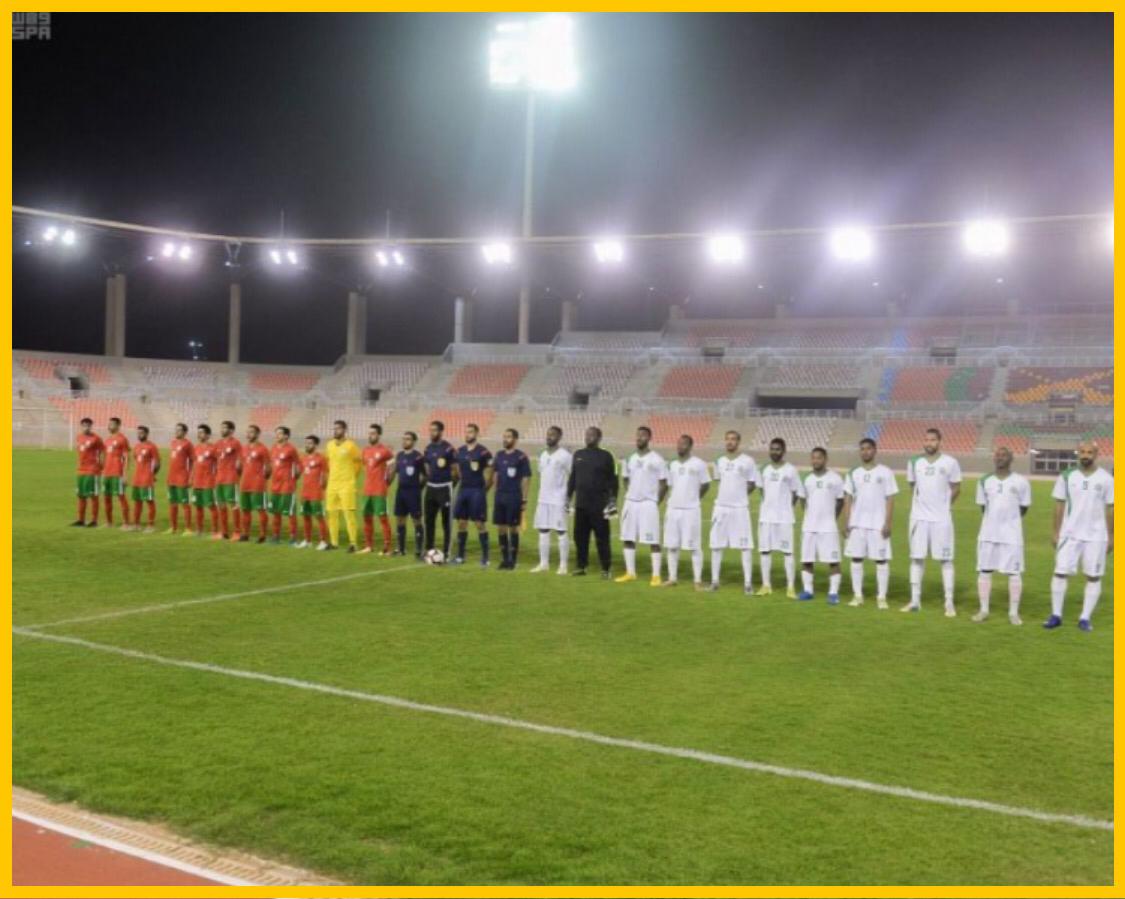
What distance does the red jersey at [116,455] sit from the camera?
16219mm

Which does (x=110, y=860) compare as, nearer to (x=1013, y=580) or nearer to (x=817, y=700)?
(x=817, y=700)

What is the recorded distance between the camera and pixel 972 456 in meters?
34.2

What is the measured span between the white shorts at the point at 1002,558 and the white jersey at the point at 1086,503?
442 mm

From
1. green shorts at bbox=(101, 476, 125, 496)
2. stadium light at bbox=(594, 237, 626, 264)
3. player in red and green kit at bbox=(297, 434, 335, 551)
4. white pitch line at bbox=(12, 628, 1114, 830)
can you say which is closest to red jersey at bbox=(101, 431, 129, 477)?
green shorts at bbox=(101, 476, 125, 496)

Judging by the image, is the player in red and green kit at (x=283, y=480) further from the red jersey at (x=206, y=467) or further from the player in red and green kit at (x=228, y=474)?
the red jersey at (x=206, y=467)

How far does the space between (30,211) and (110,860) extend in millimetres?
38096

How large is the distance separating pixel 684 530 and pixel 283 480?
253 inches

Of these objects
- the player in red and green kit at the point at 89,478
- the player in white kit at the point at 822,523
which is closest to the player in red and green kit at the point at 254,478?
the player in red and green kit at the point at 89,478

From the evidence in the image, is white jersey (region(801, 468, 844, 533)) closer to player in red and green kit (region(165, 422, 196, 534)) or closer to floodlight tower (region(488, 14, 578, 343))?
player in red and green kit (region(165, 422, 196, 534))

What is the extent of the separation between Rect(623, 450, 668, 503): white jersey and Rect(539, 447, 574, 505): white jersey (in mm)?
878

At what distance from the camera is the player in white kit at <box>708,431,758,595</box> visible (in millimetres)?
11750

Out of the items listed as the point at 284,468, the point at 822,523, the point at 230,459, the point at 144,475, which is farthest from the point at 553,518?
the point at 144,475

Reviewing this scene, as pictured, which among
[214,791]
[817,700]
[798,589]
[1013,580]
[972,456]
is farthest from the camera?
[972,456]

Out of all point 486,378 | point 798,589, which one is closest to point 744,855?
point 798,589
